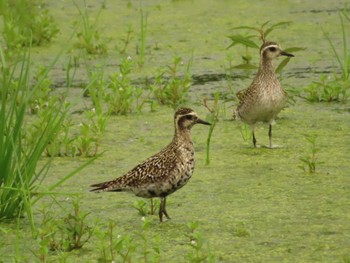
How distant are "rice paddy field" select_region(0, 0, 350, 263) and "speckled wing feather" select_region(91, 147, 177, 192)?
0.15 m

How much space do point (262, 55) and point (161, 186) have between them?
2.83 meters

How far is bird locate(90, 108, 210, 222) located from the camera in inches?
287

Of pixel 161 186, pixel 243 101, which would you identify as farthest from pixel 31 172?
pixel 243 101

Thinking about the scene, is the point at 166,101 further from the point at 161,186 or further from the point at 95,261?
the point at 95,261

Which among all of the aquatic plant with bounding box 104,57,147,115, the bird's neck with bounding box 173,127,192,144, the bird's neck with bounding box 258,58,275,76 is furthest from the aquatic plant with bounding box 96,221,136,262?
the aquatic plant with bounding box 104,57,147,115

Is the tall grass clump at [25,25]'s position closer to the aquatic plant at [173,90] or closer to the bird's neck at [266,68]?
the aquatic plant at [173,90]

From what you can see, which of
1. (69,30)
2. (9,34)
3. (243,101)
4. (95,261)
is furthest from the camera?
(69,30)

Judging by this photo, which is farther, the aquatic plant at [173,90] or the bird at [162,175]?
the aquatic plant at [173,90]

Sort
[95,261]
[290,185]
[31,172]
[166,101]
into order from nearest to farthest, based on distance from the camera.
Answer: [95,261], [31,172], [290,185], [166,101]

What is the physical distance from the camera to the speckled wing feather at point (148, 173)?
24.0 ft

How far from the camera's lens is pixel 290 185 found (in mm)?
8148

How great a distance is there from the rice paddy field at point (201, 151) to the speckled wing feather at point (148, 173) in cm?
15

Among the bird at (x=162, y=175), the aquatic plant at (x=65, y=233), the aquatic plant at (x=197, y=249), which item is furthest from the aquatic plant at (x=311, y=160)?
the aquatic plant at (x=65, y=233)

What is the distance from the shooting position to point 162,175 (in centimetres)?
730
